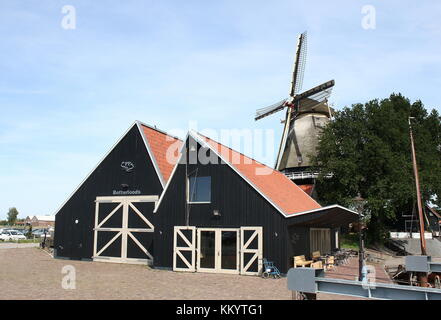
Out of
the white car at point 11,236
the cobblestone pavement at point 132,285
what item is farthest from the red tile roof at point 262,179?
the white car at point 11,236

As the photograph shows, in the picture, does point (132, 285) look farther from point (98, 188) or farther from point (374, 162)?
point (374, 162)

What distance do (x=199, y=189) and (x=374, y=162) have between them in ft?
72.2

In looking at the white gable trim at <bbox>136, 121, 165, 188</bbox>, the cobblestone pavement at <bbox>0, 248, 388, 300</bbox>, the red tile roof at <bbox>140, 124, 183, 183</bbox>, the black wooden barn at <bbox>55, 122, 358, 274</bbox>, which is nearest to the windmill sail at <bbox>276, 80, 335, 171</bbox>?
the black wooden barn at <bbox>55, 122, 358, 274</bbox>

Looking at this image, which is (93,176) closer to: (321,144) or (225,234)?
(225,234)

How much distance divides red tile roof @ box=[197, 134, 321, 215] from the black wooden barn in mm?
85

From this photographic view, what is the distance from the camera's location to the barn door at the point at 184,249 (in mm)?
20547

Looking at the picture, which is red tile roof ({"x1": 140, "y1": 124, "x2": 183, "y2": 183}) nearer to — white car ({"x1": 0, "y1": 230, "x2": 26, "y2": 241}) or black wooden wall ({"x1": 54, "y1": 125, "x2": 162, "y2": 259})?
black wooden wall ({"x1": 54, "y1": 125, "x2": 162, "y2": 259})

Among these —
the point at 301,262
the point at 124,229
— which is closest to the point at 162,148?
the point at 124,229

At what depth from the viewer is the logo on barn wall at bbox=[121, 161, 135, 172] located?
984 inches

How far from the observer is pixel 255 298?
13.1 meters

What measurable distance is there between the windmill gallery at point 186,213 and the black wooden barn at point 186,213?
0.16ft

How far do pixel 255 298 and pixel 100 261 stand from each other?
14709mm

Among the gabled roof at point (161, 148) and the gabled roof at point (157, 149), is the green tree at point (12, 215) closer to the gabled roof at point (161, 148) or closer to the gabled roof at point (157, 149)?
the gabled roof at point (157, 149)
